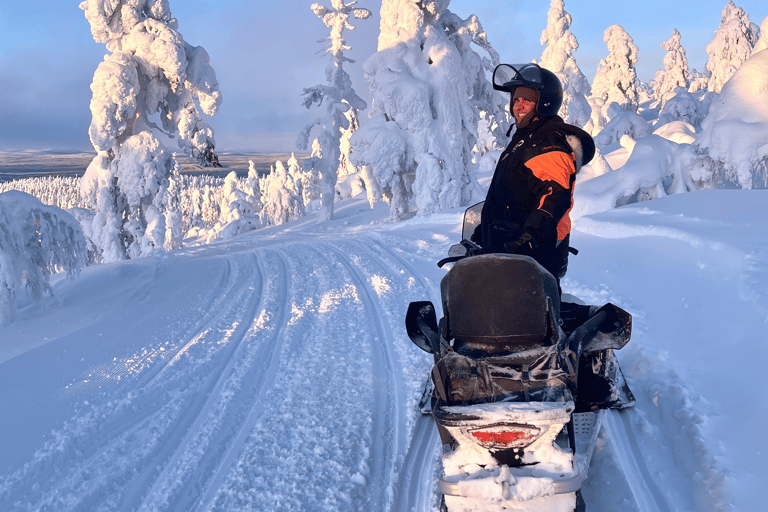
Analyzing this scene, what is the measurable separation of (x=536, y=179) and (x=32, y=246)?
27.4ft

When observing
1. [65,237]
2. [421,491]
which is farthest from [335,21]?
[421,491]

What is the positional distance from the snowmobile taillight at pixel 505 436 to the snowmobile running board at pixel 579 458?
0.19 metres

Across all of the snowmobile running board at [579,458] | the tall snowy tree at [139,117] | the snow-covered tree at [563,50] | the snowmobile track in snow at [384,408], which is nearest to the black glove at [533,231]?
the snowmobile running board at [579,458]

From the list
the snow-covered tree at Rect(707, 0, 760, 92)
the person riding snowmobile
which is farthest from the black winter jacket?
the snow-covered tree at Rect(707, 0, 760, 92)

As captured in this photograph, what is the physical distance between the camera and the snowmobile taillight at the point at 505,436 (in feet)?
7.18

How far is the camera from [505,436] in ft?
7.26

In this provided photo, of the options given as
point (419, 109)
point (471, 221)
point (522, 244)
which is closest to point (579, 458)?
point (522, 244)

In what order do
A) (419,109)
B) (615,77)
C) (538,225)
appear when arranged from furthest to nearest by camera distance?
(615,77), (419,109), (538,225)

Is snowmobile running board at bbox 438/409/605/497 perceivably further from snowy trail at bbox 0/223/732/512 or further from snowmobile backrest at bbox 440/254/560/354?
snowmobile backrest at bbox 440/254/560/354

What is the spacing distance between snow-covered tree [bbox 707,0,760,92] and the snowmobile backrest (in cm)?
4825

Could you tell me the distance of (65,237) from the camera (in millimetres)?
8500

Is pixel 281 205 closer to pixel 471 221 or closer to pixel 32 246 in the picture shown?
pixel 32 246

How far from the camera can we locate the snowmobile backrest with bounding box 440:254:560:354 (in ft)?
7.93

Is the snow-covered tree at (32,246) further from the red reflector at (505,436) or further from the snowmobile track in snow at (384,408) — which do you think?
the red reflector at (505,436)
